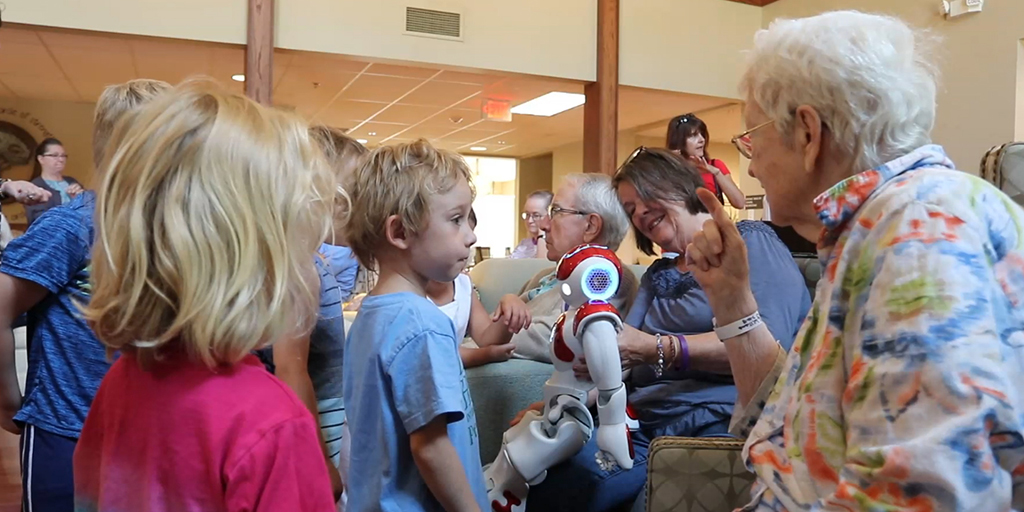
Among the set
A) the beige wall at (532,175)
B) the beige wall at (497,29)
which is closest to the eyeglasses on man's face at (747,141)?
the beige wall at (497,29)

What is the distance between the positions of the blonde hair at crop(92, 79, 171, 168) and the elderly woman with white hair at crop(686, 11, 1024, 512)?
→ 3.05 feet

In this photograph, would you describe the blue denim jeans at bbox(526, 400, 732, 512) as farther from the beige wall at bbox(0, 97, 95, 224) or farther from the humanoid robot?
the beige wall at bbox(0, 97, 95, 224)

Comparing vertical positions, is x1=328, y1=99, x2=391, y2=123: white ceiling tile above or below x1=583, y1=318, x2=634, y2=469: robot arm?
above

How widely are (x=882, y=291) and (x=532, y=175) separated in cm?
1125

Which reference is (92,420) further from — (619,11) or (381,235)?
(619,11)

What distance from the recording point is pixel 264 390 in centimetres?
70

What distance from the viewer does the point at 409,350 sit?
1.18 meters

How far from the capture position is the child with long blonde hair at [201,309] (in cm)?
67

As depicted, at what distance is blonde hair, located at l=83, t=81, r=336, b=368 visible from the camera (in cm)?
68

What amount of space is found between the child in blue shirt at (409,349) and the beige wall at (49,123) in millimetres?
7727

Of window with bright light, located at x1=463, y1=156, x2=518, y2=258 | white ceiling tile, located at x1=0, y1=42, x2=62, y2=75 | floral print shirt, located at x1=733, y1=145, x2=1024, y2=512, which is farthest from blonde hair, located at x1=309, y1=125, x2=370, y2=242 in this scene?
window with bright light, located at x1=463, y1=156, x2=518, y2=258

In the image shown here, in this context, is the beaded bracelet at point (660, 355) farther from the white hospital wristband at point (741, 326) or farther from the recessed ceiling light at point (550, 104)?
the recessed ceiling light at point (550, 104)

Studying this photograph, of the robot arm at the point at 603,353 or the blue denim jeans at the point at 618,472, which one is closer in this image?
the robot arm at the point at 603,353

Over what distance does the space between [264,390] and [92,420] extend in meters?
0.22
